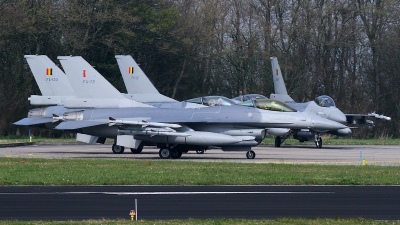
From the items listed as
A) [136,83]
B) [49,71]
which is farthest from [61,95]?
[136,83]

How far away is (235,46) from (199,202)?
40.2 metres

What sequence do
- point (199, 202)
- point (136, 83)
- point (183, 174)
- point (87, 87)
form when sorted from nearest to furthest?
point (199, 202), point (183, 174), point (87, 87), point (136, 83)

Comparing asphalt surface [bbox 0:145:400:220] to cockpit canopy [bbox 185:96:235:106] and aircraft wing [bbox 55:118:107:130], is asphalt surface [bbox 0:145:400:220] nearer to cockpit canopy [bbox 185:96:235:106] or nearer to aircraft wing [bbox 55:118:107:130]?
aircraft wing [bbox 55:118:107:130]

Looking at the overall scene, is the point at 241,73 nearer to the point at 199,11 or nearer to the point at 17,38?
the point at 199,11

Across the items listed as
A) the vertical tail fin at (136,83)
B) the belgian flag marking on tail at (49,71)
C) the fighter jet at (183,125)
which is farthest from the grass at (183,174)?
the vertical tail fin at (136,83)

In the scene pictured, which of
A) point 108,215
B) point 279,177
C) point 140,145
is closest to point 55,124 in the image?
point 140,145

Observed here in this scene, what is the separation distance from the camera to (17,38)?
47.8m

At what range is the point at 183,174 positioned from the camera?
18.0 metres

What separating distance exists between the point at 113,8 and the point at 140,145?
23636mm

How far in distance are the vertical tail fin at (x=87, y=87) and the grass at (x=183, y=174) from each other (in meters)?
6.14

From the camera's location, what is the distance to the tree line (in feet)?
159

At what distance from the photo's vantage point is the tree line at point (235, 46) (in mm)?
48312

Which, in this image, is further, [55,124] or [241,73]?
[241,73]

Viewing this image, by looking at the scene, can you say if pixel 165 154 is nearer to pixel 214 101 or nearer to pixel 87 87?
pixel 214 101
